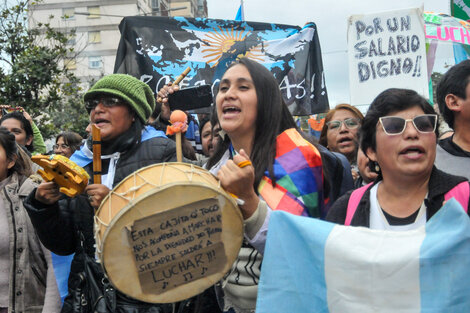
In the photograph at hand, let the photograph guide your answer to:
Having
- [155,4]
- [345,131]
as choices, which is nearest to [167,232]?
[345,131]

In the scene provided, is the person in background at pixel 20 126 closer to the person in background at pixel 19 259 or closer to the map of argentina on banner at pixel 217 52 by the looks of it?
the map of argentina on banner at pixel 217 52

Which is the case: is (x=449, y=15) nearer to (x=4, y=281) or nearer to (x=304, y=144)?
(x=304, y=144)

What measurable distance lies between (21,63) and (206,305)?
20.8ft

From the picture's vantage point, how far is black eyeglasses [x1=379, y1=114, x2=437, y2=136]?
6.81 ft

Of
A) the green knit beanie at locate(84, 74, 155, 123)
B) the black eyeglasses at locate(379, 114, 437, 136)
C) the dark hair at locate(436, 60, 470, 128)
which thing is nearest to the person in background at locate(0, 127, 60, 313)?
the green knit beanie at locate(84, 74, 155, 123)

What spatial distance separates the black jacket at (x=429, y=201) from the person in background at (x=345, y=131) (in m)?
2.13

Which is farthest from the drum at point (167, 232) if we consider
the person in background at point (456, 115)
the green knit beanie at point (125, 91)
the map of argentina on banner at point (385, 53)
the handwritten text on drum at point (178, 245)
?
the map of argentina on banner at point (385, 53)

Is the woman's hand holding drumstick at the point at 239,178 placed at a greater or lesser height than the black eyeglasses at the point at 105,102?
lesser

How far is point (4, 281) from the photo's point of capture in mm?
3373

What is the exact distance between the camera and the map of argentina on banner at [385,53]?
5.48m

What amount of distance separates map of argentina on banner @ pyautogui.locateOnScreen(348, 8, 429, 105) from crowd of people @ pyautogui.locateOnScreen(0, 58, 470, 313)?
2.46 meters

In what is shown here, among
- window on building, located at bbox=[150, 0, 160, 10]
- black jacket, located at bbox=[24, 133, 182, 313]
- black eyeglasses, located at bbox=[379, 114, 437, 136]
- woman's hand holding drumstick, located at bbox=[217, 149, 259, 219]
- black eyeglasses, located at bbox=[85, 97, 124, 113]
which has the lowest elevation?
black jacket, located at bbox=[24, 133, 182, 313]

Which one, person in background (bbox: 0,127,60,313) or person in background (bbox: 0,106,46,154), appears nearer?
person in background (bbox: 0,127,60,313)

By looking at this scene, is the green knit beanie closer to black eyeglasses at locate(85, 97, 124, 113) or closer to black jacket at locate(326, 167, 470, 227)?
black eyeglasses at locate(85, 97, 124, 113)
